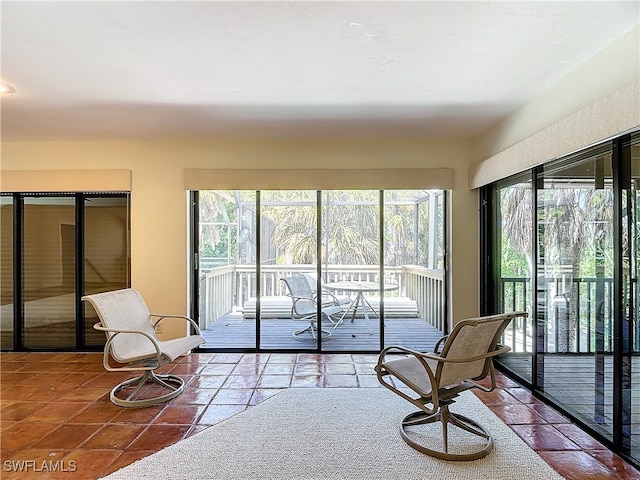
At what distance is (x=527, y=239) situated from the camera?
3133mm

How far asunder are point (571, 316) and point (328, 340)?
2.51 metres

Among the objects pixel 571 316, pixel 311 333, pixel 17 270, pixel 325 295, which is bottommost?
pixel 311 333

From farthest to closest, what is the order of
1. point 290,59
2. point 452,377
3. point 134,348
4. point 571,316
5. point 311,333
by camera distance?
1. point 311,333
2. point 134,348
3. point 571,316
4. point 290,59
5. point 452,377

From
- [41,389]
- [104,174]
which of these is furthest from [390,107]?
[41,389]

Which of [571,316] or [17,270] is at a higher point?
[17,270]

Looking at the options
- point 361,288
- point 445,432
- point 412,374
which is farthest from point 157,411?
point 361,288

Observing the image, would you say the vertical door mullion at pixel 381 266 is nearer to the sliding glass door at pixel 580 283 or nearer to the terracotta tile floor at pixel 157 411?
the terracotta tile floor at pixel 157 411

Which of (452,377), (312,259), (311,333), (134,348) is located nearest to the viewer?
(452,377)

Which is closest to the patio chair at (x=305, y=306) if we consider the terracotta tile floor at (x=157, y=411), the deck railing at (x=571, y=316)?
the terracotta tile floor at (x=157, y=411)

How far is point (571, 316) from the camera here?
8.59 feet

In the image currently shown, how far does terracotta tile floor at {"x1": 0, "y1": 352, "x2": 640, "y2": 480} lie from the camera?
211cm

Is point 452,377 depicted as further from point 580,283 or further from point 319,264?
point 319,264

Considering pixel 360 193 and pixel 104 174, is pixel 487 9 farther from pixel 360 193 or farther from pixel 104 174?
pixel 104 174

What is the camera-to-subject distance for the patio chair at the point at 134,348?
2801 mm
